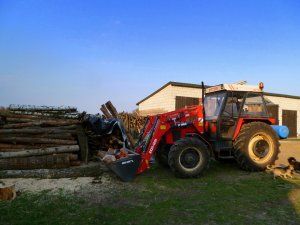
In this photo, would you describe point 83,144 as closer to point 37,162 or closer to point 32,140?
point 32,140

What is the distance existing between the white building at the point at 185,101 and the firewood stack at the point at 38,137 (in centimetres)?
1173

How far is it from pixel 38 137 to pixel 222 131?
5.94 m

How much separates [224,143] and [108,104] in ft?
18.7

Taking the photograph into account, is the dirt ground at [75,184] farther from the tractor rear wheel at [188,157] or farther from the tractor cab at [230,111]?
the tractor cab at [230,111]

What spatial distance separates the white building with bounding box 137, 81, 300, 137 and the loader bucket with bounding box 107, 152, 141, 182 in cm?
1404

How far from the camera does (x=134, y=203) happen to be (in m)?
6.30

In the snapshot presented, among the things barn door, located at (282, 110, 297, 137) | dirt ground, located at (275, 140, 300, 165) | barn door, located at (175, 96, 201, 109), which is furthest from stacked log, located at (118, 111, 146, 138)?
barn door, located at (282, 110, 297, 137)

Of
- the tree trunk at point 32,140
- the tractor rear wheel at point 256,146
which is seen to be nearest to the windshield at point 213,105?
the tractor rear wheel at point 256,146

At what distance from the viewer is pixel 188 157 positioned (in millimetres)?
8180

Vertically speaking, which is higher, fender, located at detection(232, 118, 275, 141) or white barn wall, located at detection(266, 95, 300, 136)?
white barn wall, located at detection(266, 95, 300, 136)

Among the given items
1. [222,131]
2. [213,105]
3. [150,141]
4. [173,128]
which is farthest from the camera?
[213,105]

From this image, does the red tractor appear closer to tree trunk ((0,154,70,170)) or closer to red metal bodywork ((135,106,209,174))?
red metal bodywork ((135,106,209,174))

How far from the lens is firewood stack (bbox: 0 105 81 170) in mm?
9547

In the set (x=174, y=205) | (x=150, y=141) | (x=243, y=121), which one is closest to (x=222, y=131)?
(x=243, y=121)
